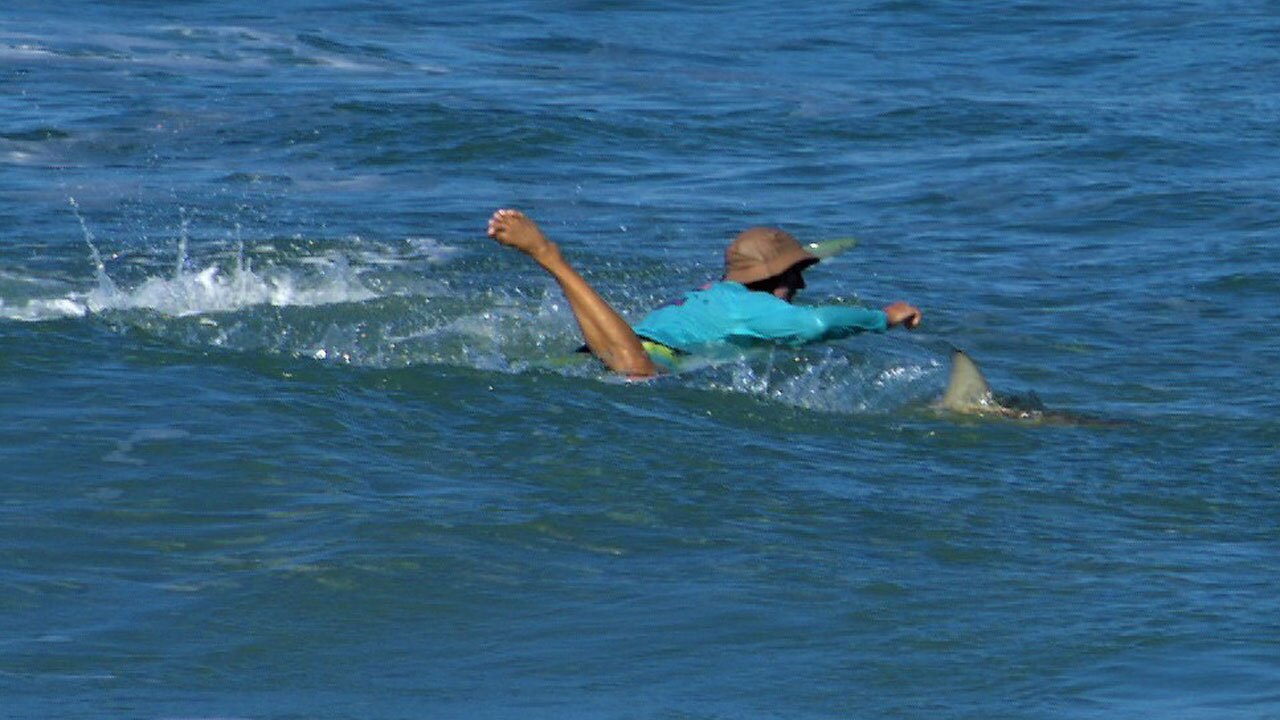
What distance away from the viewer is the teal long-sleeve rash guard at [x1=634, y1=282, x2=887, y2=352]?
9555mm

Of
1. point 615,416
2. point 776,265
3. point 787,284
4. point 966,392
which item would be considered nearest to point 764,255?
point 776,265

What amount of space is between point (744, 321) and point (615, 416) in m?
0.90

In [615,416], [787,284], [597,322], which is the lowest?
[615,416]

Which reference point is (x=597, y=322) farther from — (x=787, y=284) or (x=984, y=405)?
(x=984, y=405)

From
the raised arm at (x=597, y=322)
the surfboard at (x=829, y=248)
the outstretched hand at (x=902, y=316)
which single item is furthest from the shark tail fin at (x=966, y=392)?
the raised arm at (x=597, y=322)

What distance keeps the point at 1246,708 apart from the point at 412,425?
3.78 metres

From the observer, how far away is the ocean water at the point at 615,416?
A: 6.50 m

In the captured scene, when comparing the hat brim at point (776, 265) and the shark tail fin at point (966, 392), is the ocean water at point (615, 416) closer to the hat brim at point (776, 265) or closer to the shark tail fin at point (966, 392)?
the shark tail fin at point (966, 392)

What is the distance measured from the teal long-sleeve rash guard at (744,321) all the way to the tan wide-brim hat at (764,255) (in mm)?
96

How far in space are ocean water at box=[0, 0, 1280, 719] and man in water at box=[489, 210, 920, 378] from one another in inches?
6.5

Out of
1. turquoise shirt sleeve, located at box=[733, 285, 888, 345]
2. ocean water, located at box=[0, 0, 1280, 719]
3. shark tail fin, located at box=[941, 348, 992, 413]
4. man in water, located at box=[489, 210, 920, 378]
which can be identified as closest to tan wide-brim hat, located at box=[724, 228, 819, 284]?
man in water, located at box=[489, 210, 920, 378]

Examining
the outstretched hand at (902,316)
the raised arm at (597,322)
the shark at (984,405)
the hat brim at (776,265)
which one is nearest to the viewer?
the raised arm at (597,322)

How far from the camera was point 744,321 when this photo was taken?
972 centimetres

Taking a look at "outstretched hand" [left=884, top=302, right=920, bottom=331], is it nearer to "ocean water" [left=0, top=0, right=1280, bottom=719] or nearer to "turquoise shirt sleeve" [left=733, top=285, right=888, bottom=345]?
"turquoise shirt sleeve" [left=733, top=285, right=888, bottom=345]
